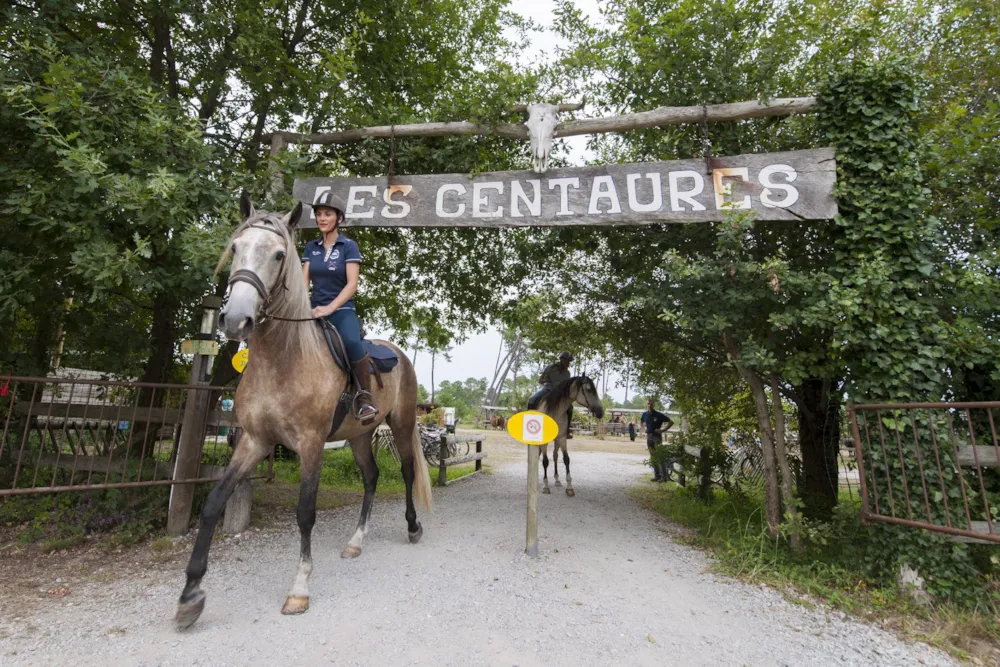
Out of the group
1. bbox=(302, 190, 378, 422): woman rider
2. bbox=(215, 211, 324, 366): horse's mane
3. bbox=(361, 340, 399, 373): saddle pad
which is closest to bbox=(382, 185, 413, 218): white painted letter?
bbox=(302, 190, 378, 422): woman rider

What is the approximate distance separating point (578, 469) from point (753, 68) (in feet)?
33.5

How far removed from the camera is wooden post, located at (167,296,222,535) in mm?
5434

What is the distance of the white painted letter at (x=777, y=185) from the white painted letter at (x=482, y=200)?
2885 mm

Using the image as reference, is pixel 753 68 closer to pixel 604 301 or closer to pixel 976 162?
pixel 976 162

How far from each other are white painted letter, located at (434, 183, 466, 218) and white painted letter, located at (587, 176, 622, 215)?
1.56 metres

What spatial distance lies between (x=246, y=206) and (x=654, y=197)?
162 inches

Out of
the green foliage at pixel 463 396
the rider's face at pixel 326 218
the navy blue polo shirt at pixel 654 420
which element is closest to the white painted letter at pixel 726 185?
the rider's face at pixel 326 218

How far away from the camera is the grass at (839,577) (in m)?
3.65

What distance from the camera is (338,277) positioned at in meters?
4.59

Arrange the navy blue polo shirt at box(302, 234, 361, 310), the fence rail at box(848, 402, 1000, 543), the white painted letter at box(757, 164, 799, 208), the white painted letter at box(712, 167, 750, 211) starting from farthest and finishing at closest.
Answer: the white painted letter at box(712, 167, 750, 211)
the white painted letter at box(757, 164, 799, 208)
the navy blue polo shirt at box(302, 234, 361, 310)
the fence rail at box(848, 402, 1000, 543)

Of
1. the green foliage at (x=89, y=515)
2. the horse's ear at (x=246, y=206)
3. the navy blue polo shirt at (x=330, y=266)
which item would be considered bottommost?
the green foliage at (x=89, y=515)

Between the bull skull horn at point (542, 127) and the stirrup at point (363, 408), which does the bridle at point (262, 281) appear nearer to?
the stirrup at point (363, 408)

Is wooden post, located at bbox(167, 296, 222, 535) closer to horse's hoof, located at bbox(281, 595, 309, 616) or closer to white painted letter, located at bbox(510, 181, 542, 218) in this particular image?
horse's hoof, located at bbox(281, 595, 309, 616)

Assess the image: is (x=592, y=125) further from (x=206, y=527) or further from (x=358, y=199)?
(x=206, y=527)
